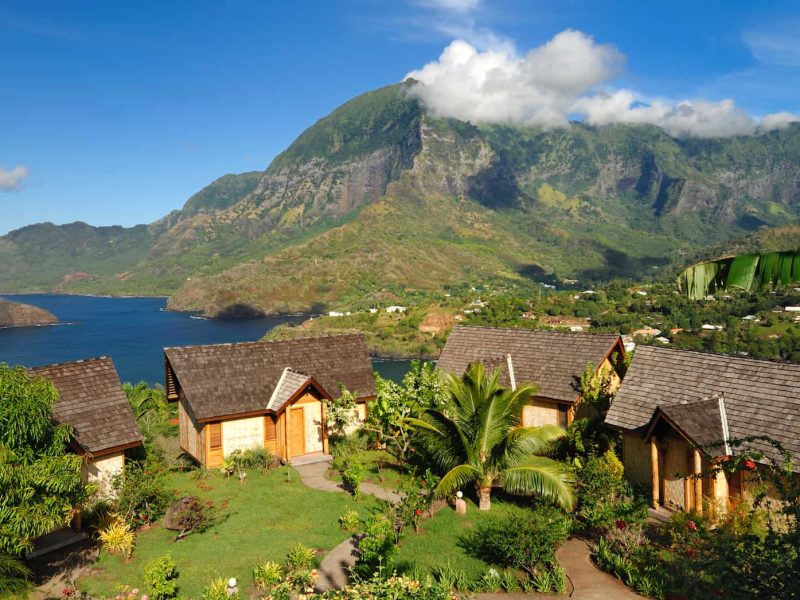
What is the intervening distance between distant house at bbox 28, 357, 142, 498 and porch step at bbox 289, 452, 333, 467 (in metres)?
6.25

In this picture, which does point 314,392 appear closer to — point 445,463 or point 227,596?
point 445,463

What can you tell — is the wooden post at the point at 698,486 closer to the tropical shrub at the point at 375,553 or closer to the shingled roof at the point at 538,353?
the shingled roof at the point at 538,353

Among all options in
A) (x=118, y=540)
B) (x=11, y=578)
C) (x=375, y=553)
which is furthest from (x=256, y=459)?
(x=375, y=553)

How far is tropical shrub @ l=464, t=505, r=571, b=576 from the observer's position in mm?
11867

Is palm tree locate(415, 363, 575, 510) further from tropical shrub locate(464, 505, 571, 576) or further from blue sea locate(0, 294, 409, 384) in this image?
blue sea locate(0, 294, 409, 384)

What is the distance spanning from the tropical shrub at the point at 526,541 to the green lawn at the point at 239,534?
157 inches

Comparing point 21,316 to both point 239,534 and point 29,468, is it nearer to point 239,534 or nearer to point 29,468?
point 239,534

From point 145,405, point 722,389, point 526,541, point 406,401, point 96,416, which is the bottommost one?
point 526,541

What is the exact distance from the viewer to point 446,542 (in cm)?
1385

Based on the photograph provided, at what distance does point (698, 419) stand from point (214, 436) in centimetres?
1565

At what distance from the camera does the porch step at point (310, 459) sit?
822 inches

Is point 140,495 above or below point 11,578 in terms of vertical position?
below

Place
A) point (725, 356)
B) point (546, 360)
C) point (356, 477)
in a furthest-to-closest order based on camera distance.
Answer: point (546, 360) → point (725, 356) → point (356, 477)

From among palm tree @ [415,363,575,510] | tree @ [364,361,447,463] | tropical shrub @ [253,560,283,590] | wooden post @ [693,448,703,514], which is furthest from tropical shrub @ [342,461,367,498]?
wooden post @ [693,448,703,514]
